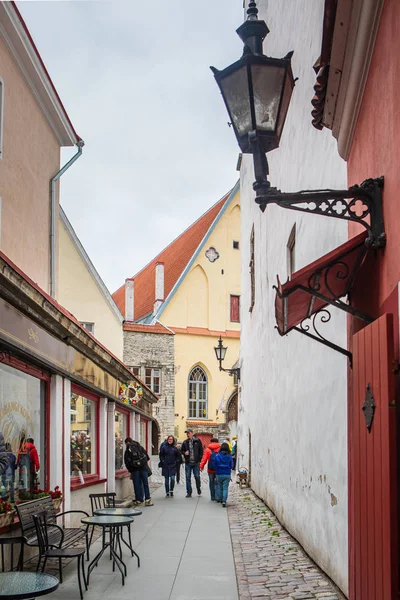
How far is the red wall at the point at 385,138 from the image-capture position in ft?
13.7

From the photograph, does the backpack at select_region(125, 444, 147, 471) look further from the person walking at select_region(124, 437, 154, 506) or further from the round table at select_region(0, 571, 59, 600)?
the round table at select_region(0, 571, 59, 600)

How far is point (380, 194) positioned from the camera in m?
4.58

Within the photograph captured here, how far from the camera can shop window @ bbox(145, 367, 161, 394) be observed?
3934 cm

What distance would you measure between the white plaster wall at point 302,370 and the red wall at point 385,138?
1.99 meters

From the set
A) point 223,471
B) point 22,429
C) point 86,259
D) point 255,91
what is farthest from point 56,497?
point 86,259

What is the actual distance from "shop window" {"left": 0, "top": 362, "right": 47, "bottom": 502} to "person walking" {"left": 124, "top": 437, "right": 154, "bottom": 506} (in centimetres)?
556

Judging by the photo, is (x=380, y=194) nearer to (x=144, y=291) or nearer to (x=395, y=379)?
(x=395, y=379)

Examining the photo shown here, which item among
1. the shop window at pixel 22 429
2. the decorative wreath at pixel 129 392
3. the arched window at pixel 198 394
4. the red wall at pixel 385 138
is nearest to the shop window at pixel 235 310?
the arched window at pixel 198 394

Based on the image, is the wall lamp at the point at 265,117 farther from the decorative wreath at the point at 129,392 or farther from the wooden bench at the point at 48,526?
the decorative wreath at the point at 129,392

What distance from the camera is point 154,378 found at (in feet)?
130

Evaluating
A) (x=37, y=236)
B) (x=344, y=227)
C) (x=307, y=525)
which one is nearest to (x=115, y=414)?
(x=37, y=236)

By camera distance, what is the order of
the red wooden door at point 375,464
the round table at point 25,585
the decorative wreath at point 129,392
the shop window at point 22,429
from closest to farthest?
the red wooden door at point 375,464, the round table at point 25,585, the shop window at point 22,429, the decorative wreath at point 129,392

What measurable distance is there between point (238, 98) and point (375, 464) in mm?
2394

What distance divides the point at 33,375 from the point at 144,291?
3891cm
